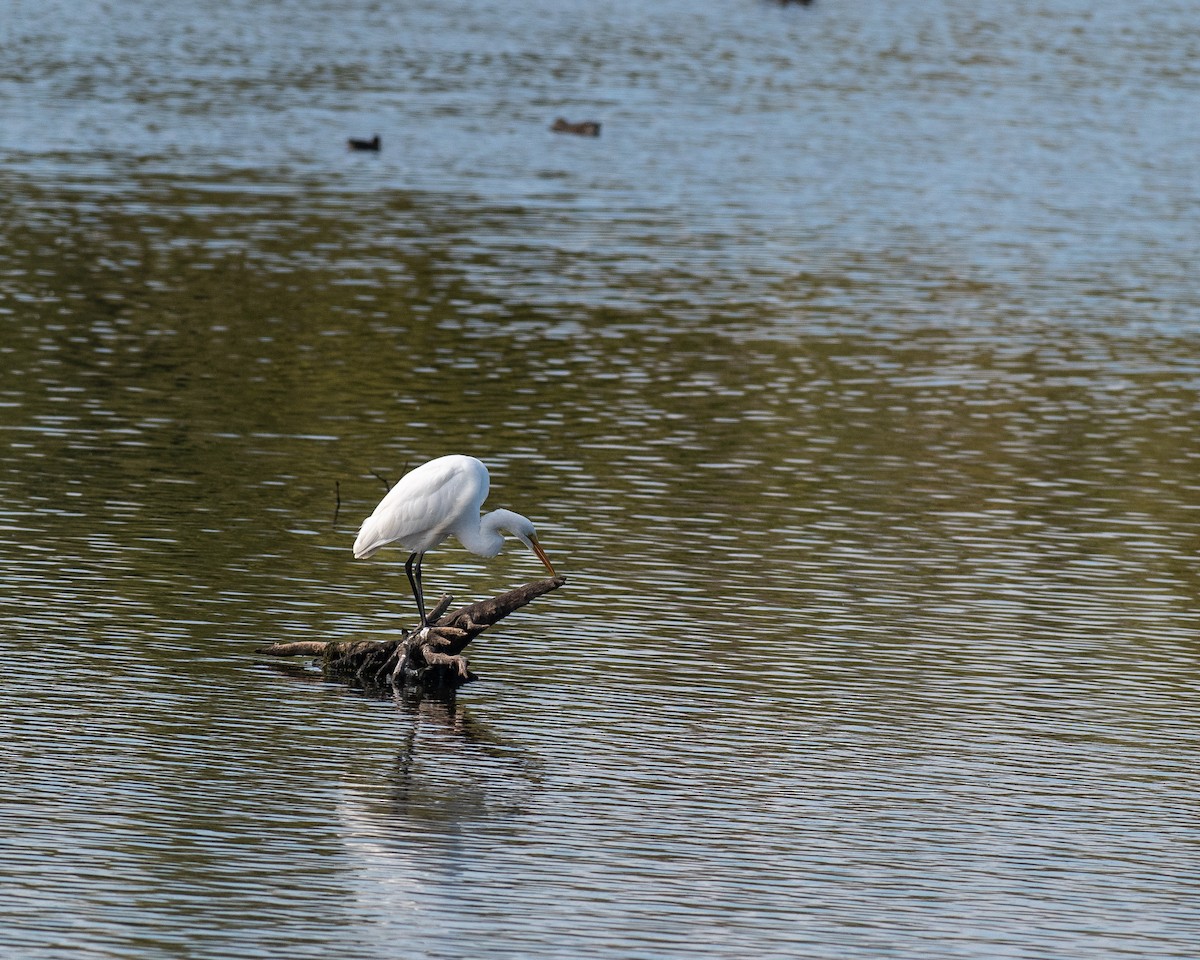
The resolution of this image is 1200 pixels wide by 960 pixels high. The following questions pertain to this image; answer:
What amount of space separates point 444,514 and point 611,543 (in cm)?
500

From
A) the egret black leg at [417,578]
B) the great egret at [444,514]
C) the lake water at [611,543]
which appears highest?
the great egret at [444,514]

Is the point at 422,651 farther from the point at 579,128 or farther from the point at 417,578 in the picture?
the point at 579,128

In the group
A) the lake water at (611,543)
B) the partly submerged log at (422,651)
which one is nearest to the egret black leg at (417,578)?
the partly submerged log at (422,651)

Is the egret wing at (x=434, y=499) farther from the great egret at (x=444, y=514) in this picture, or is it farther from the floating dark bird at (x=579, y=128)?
the floating dark bird at (x=579, y=128)

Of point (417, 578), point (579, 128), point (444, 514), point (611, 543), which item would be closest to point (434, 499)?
point (444, 514)

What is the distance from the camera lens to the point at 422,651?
58.6ft

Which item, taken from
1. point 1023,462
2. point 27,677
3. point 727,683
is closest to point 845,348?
point 1023,462

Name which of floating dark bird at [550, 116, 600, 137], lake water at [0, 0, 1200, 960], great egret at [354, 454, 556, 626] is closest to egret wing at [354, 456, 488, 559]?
great egret at [354, 454, 556, 626]

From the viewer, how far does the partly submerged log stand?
698 inches

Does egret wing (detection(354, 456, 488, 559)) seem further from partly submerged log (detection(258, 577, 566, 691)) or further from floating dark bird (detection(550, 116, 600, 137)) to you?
floating dark bird (detection(550, 116, 600, 137))

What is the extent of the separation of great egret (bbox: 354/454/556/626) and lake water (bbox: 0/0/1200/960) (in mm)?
1203

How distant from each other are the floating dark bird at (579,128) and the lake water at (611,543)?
109cm

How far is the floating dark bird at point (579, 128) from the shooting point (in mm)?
57062

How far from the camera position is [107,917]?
1281 centimetres
